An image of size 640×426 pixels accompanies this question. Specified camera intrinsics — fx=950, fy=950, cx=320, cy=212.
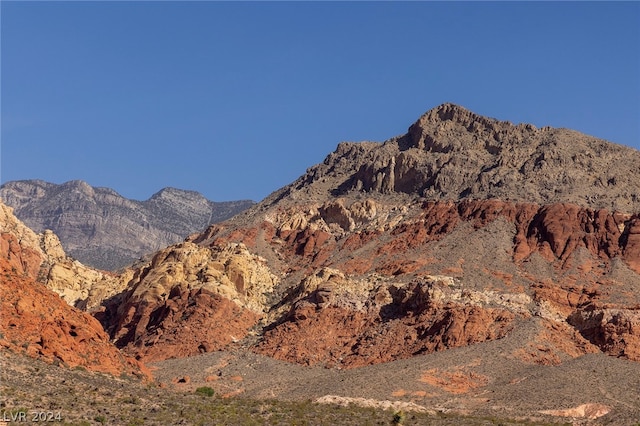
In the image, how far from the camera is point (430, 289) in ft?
366

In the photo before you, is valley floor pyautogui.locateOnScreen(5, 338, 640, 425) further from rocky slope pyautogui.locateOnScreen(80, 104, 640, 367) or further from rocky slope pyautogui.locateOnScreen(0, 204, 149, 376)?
rocky slope pyautogui.locateOnScreen(80, 104, 640, 367)

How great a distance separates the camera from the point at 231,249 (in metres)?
138

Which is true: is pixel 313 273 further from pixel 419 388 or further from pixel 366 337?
pixel 419 388

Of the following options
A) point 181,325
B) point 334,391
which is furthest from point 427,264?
point 334,391

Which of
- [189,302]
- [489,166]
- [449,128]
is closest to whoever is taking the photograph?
[189,302]

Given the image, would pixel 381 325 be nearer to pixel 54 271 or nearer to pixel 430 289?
pixel 430 289

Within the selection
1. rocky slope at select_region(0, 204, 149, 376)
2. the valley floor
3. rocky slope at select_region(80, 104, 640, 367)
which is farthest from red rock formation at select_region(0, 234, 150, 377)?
rocky slope at select_region(80, 104, 640, 367)

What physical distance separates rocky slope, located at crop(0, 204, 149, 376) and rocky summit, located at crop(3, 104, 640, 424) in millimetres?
20630

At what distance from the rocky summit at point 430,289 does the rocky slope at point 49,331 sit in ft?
67.7

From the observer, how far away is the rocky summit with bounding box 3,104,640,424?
303ft

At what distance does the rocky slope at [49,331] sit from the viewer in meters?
62.3

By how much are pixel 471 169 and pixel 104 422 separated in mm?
113148

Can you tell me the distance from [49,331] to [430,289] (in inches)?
2220

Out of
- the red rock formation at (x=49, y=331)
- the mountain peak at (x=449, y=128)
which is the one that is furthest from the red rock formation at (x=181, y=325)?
the mountain peak at (x=449, y=128)
